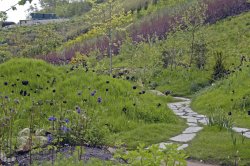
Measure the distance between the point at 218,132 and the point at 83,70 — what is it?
11.8ft

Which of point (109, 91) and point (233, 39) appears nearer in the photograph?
point (109, 91)

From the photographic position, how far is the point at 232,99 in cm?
795

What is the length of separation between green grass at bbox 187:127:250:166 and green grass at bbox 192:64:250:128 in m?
1.17

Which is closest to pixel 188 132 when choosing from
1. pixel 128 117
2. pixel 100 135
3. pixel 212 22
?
pixel 128 117

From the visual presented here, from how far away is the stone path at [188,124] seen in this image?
5539 mm

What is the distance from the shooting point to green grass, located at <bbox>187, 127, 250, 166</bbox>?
179 inches

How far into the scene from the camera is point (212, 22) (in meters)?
17.2

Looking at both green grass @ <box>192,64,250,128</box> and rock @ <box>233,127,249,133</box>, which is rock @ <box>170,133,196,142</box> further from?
green grass @ <box>192,64,250,128</box>

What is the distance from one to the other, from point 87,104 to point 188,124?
6.16ft

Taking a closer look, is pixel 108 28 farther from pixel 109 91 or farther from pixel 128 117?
pixel 128 117

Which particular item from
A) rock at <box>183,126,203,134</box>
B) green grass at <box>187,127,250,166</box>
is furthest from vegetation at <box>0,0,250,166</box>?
rock at <box>183,126,203,134</box>

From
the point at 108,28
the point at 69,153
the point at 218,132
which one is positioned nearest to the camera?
the point at 69,153

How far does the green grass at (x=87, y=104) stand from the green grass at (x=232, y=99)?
1166 millimetres

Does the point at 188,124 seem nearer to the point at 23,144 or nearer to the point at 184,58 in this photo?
the point at 23,144
